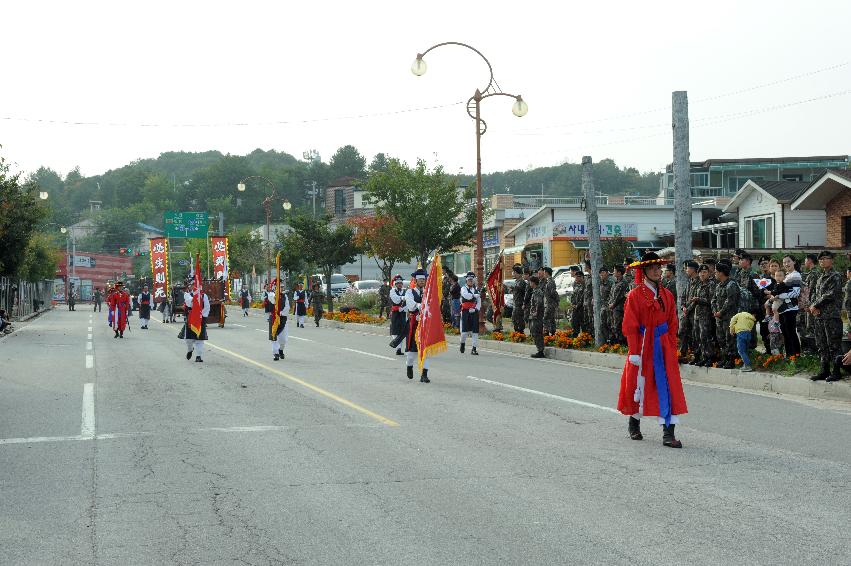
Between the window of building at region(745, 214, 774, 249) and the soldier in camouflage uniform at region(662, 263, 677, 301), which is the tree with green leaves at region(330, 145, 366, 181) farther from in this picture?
the soldier in camouflage uniform at region(662, 263, 677, 301)

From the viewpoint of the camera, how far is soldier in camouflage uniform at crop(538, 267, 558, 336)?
69.7ft

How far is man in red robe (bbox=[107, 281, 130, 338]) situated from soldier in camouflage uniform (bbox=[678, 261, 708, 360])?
20024 millimetres

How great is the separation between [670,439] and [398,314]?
40.4 feet

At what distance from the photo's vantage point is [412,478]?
7684 mm

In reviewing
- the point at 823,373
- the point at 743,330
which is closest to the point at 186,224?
the point at 743,330

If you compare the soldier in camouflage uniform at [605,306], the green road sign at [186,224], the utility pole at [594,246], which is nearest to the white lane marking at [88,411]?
the utility pole at [594,246]

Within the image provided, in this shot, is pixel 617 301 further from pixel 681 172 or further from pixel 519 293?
pixel 519 293

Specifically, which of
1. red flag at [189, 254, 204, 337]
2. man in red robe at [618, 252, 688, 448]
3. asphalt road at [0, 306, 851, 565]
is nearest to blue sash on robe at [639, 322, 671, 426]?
man in red robe at [618, 252, 688, 448]

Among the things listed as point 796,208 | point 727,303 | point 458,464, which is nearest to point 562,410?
point 458,464

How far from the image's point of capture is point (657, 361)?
30.3ft

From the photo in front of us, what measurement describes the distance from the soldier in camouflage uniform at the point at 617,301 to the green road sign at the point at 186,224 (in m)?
48.5

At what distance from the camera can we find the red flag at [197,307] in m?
19.7

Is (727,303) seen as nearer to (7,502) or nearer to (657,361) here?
(657,361)

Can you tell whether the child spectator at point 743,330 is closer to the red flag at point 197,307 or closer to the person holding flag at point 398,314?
the person holding flag at point 398,314
